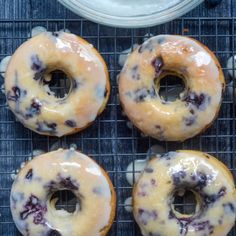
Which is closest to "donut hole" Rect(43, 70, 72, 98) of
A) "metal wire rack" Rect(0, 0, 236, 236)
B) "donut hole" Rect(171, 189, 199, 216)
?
"metal wire rack" Rect(0, 0, 236, 236)

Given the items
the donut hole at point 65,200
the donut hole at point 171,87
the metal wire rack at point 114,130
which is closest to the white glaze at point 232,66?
the metal wire rack at point 114,130

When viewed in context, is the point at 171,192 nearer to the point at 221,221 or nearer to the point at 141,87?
the point at 221,221

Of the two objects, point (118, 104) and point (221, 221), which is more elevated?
point (118, 104)

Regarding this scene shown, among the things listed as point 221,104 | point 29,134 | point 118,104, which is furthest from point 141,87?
point 29,134

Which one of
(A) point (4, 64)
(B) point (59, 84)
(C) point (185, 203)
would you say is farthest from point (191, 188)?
(A) point (4, 64)

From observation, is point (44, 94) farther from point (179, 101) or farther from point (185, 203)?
point (185, 203)

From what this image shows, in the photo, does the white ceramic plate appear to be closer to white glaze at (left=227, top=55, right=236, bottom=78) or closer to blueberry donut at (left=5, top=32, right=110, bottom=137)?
blueberry donut at (left=5, top=32, right=110, bottom=137)

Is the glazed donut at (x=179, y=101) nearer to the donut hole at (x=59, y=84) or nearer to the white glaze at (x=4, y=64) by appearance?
the donut hole at (x=59, y=84)
